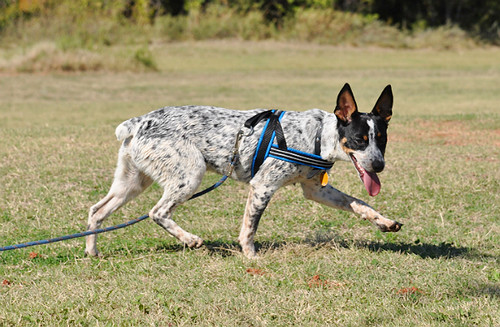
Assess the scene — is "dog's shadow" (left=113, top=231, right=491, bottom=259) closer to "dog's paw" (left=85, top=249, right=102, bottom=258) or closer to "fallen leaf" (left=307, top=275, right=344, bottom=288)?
"dog's paw" (left=85, top=249, right=102, bottom=258)

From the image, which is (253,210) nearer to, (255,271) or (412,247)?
(255,271)

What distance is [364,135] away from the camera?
569 cm

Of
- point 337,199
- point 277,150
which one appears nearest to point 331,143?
point 277,150

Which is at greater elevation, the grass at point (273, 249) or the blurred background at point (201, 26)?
the grass at point (273, 249)

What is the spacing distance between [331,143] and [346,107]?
0.35 meters

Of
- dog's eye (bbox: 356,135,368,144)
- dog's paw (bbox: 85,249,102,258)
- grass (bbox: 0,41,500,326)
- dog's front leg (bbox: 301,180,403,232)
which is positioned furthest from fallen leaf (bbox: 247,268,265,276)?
dog's paw (bbox: 85,249,102,258)

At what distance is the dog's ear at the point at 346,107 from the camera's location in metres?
5.66

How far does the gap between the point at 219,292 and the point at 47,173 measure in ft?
15.2

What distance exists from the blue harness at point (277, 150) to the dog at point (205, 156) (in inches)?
1.4

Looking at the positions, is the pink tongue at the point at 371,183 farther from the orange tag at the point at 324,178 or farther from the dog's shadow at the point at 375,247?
the dog's shadow at the point at 375,247

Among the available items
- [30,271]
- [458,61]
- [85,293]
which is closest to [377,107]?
[85,293]

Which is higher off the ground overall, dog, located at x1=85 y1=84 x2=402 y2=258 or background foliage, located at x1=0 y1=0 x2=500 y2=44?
dog, located at x1=85 y1=84 x2=402 y2=258

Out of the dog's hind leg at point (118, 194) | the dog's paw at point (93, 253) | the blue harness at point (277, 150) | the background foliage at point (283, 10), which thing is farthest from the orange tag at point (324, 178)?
the background foliage at point (283, 10)

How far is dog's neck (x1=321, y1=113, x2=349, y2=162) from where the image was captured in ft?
19.3
